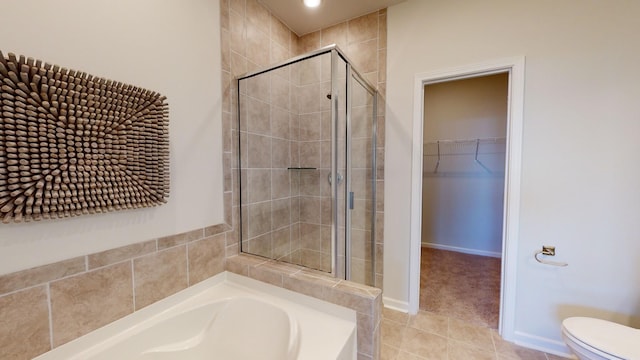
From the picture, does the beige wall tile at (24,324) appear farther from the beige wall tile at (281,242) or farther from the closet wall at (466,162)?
the closet wall at (466,162)

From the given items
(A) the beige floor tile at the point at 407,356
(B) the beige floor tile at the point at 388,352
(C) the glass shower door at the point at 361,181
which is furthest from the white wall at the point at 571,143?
(B) the beige floor tile at the point at 388,352

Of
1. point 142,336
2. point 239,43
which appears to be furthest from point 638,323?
point 239,43

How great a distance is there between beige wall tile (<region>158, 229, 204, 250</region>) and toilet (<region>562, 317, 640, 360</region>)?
222cm

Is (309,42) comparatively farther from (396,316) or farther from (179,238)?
(396,316)

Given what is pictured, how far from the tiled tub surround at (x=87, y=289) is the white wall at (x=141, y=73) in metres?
0.05

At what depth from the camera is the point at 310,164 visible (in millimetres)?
1973

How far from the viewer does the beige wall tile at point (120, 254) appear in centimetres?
108

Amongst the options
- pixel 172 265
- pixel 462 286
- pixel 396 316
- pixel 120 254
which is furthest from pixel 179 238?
pixel 462 286

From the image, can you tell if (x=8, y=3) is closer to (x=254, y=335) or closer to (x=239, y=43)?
(x=239, y=43)

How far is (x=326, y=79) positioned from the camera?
1611 mm

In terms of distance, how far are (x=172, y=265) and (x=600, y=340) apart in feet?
7.68

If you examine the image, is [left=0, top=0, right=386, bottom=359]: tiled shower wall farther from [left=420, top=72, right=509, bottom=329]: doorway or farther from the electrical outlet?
[left=420, top=72, right=509, bottom=329]: doorway

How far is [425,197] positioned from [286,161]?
9.11ft

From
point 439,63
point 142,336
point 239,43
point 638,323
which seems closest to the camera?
point 142,336
